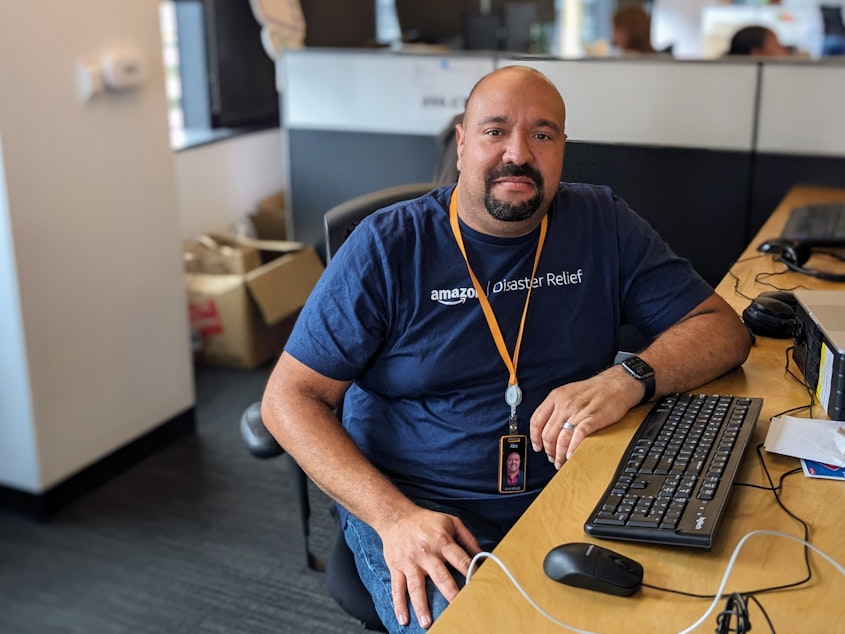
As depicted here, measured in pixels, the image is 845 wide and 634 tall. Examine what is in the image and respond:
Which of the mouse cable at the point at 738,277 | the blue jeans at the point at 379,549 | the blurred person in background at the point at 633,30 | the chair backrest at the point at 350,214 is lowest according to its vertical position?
the blue jeans at the point at 379,549

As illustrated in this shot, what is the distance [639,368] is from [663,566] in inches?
19.4

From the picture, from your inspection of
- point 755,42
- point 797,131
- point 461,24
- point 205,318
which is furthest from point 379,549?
point 461,24

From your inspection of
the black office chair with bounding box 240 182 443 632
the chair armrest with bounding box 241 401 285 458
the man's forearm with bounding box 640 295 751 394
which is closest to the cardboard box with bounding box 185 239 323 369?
the black office chair with bounding box 240 182 443 632

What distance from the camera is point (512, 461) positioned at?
5.22 ft

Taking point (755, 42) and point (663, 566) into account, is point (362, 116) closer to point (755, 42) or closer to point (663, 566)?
point (755, 42)

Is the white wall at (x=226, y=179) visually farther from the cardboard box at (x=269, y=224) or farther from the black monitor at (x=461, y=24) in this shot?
the black monitor at (x=461, y=24)

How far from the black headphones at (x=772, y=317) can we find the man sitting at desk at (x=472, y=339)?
18 centimetres

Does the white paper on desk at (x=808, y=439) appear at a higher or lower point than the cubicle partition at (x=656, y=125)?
lower

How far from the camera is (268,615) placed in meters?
2.39

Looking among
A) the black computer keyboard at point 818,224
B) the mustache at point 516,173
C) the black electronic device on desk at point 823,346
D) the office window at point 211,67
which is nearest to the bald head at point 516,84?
the mustache at point 516,173

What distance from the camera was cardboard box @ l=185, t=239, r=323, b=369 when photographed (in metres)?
3.76

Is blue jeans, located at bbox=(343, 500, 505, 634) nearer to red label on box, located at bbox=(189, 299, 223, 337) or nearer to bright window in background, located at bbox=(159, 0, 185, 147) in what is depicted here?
red label on box, located at bbox=(189, 299, 223, 337)

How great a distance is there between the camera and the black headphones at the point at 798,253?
2.17 m

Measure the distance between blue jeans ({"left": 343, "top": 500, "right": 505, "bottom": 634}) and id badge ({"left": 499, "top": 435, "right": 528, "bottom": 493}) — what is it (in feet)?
0.24
